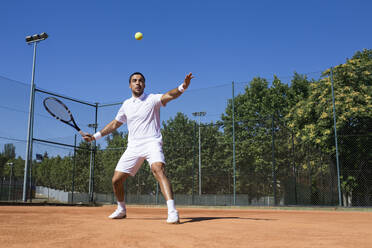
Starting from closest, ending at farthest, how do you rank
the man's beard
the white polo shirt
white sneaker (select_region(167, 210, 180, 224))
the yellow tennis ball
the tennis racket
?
white sneaker (select_region(167, 210, 180, 224))
the white polo shirt
the man's beard
the tennis racket
the yellow tennis ball

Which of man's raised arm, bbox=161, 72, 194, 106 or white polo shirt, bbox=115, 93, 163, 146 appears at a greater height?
man's raised arm, bbox=161, 72, 194, 106

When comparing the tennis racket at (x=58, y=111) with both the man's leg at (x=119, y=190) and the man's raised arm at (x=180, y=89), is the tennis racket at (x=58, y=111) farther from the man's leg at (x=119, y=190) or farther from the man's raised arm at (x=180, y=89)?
the man's raised arm at (x=180, y=89)

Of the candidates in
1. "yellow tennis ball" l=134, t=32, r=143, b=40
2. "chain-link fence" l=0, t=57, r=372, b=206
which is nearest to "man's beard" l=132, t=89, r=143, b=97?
"yellow tennis ball" l=134, t=32, r=143, b=40

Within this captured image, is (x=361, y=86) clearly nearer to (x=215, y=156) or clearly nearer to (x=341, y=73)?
(x=341, y=73)

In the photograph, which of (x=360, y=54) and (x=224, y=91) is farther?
(x=360, y=54)

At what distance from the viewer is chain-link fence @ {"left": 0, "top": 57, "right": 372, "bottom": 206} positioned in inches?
519

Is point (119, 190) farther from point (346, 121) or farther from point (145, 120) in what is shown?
point (346, 121)

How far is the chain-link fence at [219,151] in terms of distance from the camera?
13.2 metres

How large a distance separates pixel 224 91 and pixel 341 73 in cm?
815

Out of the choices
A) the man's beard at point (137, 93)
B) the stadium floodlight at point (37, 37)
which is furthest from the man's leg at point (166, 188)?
the stadium floodlight at point (37, 37)

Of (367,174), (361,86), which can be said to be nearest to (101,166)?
(367,174)

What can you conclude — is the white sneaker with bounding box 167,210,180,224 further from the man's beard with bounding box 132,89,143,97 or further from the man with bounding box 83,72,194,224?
the man's beard with bounding box 132,89,143,97

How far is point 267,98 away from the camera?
2845cm

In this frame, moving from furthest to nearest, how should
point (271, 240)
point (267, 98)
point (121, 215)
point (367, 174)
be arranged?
point (267, 98), point (367, 174), point (121, 215), point (271, 240)
